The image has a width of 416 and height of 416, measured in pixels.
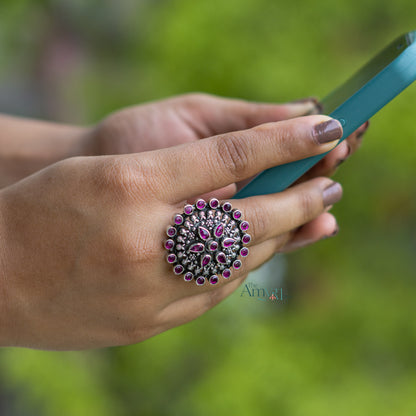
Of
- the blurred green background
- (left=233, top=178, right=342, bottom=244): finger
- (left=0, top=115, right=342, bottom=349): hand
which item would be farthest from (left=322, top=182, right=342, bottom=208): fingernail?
the blurred green background

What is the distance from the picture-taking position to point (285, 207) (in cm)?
66

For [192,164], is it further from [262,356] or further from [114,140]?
[262,356]

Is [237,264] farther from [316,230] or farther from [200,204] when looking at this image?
[316,230]

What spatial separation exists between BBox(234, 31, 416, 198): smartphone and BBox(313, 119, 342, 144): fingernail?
23 mm

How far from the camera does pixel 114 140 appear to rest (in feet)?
3.23

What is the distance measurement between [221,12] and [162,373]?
132 cm

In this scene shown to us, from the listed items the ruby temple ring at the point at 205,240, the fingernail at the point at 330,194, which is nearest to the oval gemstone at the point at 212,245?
the ruby temple ring at the point at 205,240

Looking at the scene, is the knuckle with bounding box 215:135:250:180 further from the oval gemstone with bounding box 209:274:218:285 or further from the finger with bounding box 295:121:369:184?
the finger with bounding box 295:121:369:184

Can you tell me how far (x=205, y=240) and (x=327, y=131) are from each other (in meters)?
0.20

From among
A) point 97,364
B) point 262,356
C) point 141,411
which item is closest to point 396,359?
Result: point 262,356

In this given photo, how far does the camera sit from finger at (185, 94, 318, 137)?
91cm

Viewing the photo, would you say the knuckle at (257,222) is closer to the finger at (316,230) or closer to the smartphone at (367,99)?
the smartphone at (367,99)

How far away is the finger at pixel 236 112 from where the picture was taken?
910mm

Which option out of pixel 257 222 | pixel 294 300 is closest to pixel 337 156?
pixel 257 222
